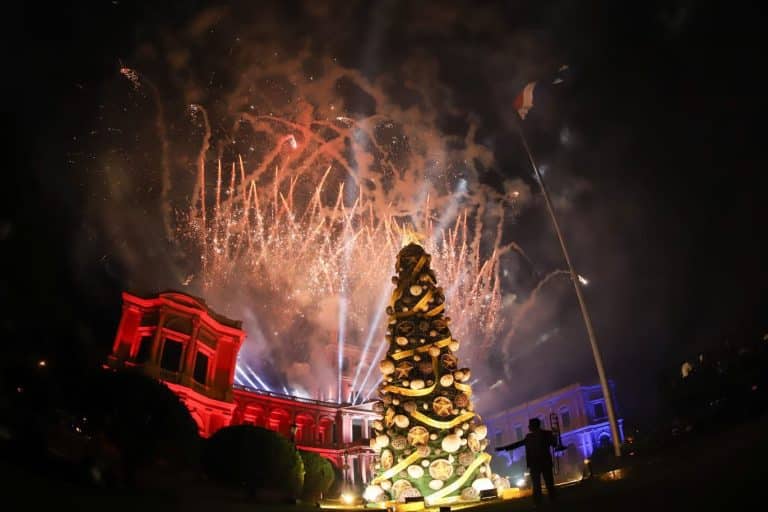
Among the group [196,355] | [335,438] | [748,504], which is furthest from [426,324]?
[335,438]

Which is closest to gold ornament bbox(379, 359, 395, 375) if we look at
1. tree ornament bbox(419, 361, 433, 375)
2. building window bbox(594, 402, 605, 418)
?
tree ornament bbox(419, 361, 433, 375)

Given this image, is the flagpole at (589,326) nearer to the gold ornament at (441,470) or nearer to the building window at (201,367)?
the gold ornament at (441,470)

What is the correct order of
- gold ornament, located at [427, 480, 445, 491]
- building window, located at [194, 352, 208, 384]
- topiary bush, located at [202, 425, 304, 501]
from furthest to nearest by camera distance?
building window, located at [194, 352, 208, 384] → topiary bush, located at [202, 425, 304, 501] → gold ornament, located at [427, 480, 445, 491]

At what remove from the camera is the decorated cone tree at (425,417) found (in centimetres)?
1234

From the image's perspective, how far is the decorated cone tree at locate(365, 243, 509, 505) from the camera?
12344mm

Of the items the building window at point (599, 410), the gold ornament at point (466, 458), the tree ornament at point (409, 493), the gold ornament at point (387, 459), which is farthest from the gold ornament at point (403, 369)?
the building window at point (599, 410)

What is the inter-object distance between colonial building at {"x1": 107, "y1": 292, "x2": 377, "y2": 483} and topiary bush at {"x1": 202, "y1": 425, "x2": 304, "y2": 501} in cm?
1397

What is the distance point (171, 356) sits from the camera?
107 feet

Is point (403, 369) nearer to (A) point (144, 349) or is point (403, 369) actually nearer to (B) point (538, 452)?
(B) point (538, 452)

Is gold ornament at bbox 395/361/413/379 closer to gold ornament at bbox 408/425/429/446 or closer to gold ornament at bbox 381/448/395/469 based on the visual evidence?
gold ornament at bbox 408/425/429/446

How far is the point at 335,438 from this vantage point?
44.1 meters

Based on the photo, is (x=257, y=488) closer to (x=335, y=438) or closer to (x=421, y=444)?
(x=421, y=444)

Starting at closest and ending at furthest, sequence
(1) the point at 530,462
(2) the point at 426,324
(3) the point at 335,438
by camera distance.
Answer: (1) the point at 530,462 < (2) the point at 426,324 < (3) the point at 335,438

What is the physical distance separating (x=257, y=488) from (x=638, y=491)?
36.7 feet
